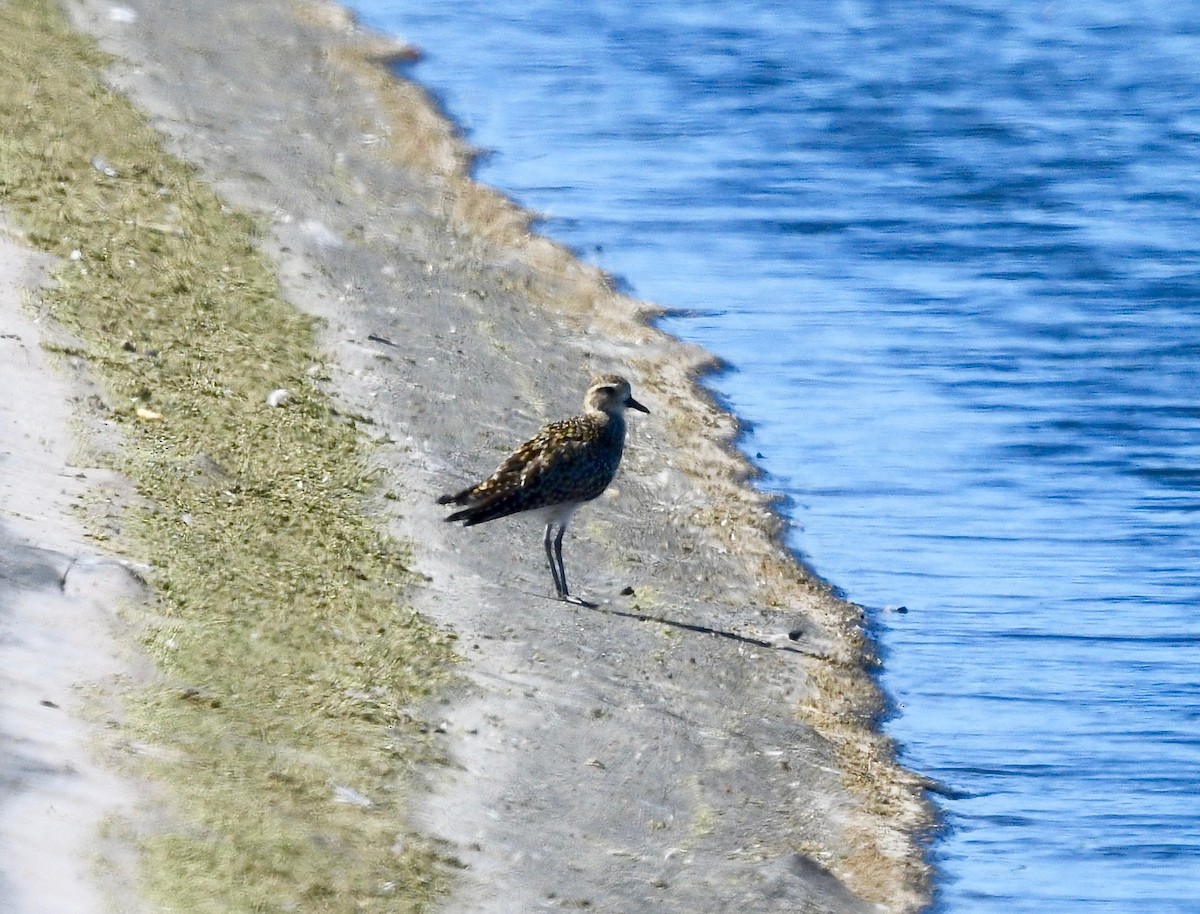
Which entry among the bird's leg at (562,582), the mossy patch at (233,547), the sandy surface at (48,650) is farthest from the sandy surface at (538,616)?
the mossy patch at (233,547)

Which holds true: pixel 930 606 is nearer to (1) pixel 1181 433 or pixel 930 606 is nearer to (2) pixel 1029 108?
(1) pixel 1181 433

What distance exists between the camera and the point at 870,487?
14.5 meters

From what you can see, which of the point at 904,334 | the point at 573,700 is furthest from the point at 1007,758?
the point at 904,334

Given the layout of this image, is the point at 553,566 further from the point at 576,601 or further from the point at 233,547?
the point at 233,547

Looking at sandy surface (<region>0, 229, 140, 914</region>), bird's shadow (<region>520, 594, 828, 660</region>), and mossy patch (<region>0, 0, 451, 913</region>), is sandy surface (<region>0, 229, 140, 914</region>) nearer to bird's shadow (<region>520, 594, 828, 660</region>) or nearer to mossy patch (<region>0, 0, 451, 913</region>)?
mossy patch (<region>0, 0, 451, 913</region>)

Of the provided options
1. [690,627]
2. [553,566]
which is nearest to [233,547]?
[553,566]

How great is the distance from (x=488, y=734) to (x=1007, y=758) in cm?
310

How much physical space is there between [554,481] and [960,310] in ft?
24.1

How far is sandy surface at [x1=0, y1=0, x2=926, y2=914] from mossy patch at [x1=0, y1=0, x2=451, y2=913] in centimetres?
27

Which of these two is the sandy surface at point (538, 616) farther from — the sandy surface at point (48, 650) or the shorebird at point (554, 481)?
the shorebird at point (554, 481)

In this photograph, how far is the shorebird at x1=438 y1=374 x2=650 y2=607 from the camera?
11.4 metres

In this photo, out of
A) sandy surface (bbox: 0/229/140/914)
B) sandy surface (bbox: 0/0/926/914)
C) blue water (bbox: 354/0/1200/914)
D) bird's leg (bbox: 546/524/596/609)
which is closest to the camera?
sandy surface (bbox: 0/229/140/914)

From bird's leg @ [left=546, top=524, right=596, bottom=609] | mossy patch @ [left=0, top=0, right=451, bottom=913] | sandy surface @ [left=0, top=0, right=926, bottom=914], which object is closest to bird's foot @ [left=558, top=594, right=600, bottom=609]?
bird's leg @ [left=546, top=524, right=596, bottom=609]

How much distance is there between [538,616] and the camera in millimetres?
11445
